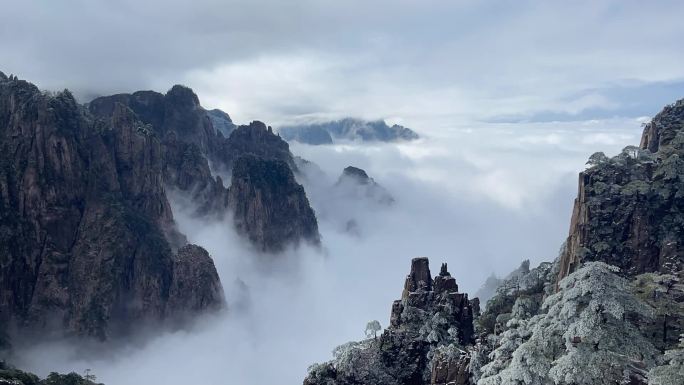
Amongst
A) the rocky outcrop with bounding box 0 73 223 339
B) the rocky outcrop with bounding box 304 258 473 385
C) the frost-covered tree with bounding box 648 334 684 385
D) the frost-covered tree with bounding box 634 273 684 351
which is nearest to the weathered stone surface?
the rocky outcrop with bounding box 304 258 473 385

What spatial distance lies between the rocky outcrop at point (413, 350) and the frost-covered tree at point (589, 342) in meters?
15.1

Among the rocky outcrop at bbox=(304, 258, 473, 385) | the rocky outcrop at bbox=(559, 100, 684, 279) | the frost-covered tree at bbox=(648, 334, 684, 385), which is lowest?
the rocky outcrop at bbox=(304, 258, 473, 385)

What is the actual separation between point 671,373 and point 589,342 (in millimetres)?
3354

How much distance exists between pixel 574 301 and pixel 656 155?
53.4 meters

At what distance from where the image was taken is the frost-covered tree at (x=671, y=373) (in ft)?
74.6

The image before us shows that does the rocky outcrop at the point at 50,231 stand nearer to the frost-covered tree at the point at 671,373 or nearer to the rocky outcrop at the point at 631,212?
the rocky outcrop at the point at 631,212

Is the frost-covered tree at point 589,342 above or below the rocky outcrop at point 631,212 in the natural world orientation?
below

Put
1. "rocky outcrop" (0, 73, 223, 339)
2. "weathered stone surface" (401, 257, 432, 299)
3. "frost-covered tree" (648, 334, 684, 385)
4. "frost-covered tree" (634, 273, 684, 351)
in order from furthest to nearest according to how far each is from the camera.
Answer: "rocky outcrop" (0, 73, 223, 339)
"weathered stone surface" (401, 257, 432, 299)
"frost-covered tree" (634, 273, 684, 351)
"frost-covered tree" (648, 334, 684, 385)

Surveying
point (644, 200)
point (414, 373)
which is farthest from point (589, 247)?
point (414, 373)

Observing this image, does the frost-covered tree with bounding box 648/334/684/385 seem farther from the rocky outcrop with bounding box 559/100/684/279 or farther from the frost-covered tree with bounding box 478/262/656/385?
the rocky outcrop with bounding box 559/100/684/279

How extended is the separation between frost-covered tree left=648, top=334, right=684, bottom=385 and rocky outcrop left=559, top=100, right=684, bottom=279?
44264mm

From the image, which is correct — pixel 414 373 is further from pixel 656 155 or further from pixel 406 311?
pixel 656 155

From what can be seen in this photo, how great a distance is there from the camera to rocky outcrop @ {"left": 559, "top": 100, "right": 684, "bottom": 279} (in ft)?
217

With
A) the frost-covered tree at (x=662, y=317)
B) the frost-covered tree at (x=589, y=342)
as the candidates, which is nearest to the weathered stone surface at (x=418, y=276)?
the frost-covered tree at (x=662, y=317)
